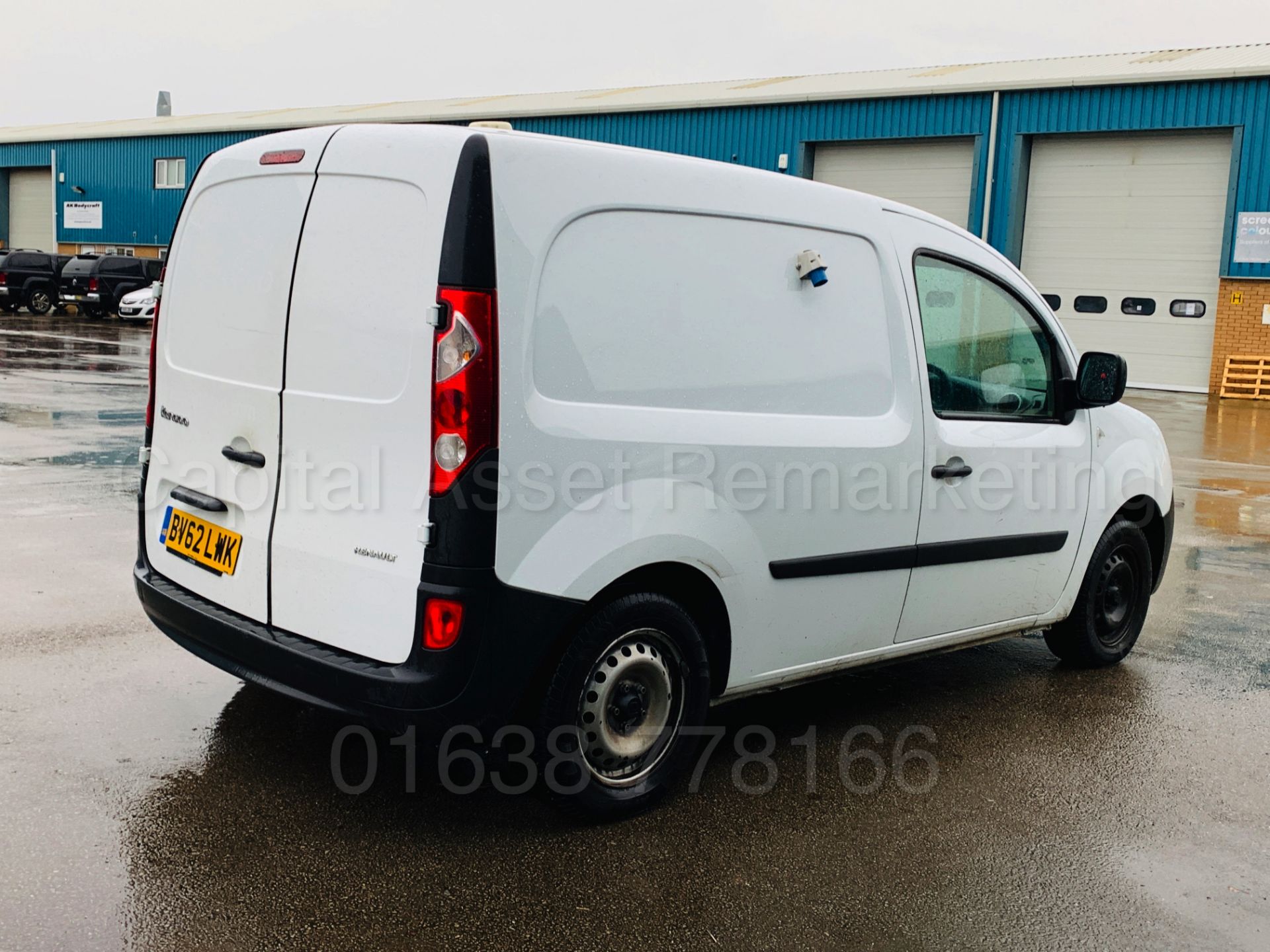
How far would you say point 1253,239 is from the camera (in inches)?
919

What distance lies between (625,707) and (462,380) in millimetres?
1131

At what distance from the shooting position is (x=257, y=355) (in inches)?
144

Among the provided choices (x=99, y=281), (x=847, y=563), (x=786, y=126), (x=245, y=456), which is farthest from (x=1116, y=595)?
(x=99, y=281)

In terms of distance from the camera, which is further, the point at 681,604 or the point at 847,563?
the point at 847,563

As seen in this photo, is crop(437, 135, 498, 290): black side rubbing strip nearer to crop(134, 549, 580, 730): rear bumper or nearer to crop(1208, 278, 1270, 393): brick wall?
crop(134, 549, 580, 730): rear bumper

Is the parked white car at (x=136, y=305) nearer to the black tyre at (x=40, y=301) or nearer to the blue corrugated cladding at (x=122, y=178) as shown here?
the black tyre at (x=40, y=301)

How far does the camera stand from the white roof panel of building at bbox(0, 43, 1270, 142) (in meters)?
24.4

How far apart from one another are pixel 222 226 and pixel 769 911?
2540 millimetres

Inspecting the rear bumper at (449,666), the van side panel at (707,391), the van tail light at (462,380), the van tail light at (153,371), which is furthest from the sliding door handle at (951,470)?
the van tail light at (153,371)

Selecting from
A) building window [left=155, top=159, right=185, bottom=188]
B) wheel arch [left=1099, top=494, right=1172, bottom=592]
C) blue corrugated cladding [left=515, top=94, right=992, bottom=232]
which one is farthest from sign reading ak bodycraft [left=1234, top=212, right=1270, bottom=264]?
building window [left=155, top=159, right=185, bottom=188]

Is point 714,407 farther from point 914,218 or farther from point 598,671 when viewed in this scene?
point 914,218

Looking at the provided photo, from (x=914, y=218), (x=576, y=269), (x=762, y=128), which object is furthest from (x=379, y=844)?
(x=762, y=128)

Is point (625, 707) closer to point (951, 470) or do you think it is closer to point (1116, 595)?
point (951, 470)

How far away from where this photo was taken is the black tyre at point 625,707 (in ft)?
11.5
